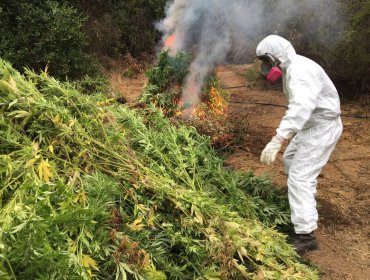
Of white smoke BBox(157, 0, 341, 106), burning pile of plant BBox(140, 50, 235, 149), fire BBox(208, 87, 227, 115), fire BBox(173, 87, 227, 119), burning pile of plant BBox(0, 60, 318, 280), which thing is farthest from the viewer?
white smoke BBox(157, 0, 341, 106)

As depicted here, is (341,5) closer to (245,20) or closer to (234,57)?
(245,20)

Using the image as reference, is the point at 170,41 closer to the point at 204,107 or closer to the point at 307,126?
the point at 204,107

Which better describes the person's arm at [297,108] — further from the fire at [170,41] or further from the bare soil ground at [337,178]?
the fire at [170,41]

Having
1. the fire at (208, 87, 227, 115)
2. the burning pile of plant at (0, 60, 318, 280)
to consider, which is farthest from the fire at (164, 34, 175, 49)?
the burning pile of plant at (0, 60, 318, 280)

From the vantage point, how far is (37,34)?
28.5 feet

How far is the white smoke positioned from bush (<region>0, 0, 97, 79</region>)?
2228 millimetres

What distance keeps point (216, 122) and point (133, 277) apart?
4.40 meters

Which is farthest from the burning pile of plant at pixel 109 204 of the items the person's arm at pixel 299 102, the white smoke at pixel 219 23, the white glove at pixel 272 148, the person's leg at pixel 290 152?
the white smoke at pixel 219 23

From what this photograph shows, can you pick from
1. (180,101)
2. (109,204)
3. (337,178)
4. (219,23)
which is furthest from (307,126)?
(219,23)

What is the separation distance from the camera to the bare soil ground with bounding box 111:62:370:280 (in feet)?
13.1

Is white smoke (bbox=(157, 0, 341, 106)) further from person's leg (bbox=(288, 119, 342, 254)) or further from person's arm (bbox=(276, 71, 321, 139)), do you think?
person's arm (bbox=(276, 71, 321, 139))

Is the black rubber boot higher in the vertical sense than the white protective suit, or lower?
lower

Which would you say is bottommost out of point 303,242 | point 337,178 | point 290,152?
point 337,178

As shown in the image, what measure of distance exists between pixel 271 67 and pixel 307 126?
689 millimetres
